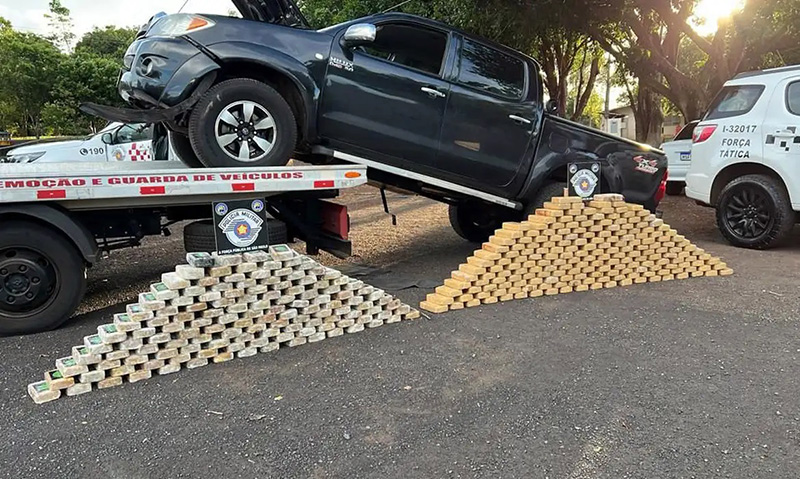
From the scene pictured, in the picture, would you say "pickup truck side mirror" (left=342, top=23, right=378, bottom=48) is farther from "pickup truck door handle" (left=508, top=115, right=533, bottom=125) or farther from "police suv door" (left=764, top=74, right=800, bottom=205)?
"police suv door" (left=764, top=74, right=800, bottom=205)

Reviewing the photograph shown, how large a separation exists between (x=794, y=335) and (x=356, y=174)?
3.47 metres

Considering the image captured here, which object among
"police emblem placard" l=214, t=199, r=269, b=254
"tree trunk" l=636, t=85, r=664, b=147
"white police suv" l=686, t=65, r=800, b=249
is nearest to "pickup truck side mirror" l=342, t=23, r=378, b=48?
"police emblem placard" l=214, t=199, r=269, b=254

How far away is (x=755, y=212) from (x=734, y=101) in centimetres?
145

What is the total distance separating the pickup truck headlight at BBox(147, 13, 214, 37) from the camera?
169 inches

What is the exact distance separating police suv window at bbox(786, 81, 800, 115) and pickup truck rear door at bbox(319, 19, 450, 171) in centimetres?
435

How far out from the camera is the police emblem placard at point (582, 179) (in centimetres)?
522

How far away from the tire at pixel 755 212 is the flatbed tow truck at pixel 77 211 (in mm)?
5185

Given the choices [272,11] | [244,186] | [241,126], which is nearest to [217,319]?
[244,186]

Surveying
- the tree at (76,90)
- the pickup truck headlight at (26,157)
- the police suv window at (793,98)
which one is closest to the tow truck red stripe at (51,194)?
the pickup truck headlight at (26,157)

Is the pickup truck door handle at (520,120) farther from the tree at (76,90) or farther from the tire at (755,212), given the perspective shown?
the tree at (76,90)

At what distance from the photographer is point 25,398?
324 centimetres

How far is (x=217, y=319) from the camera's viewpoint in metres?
3.72

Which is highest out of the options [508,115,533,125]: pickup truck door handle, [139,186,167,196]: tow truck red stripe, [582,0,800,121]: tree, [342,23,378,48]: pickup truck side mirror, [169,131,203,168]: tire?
[582,0,800,121]: tree

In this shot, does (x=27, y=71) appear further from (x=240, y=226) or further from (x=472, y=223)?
(x=240, y=226)
